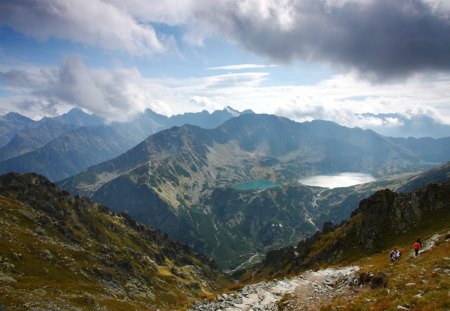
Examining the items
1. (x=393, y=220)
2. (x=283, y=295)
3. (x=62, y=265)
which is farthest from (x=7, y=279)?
(x=393, y=220)

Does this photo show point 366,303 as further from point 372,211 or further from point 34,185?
point 34,185

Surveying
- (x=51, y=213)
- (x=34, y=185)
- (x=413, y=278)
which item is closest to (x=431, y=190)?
(x=413, y=278)

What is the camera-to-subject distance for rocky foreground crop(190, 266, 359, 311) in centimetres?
3039

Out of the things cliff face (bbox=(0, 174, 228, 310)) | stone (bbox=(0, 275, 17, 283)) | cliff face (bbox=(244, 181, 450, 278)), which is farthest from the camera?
cliff face (bbox=(244, 181, 450, 278))

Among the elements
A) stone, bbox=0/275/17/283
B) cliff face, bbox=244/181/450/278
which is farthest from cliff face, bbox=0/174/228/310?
cliff face, bbox=244/181/450/278

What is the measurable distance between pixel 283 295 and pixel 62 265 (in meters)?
91.1

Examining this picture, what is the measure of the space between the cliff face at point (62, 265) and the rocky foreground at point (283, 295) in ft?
22.0

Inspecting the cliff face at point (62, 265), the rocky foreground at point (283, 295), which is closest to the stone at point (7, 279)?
the cliff face at point (62, 265)

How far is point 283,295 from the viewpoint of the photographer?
3372 centimetres

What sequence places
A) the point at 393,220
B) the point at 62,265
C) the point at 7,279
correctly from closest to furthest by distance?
the point at 7,279
the point at 393,220
the point at 62,265

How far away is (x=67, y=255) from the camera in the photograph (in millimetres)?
114688

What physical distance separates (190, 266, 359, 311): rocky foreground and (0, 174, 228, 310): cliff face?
671 centimetres

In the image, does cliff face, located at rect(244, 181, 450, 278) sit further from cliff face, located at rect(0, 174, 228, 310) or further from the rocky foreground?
cliff face, located at rect(0, 174, 228, 310)

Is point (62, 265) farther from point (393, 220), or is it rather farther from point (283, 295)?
point (393, 220)
